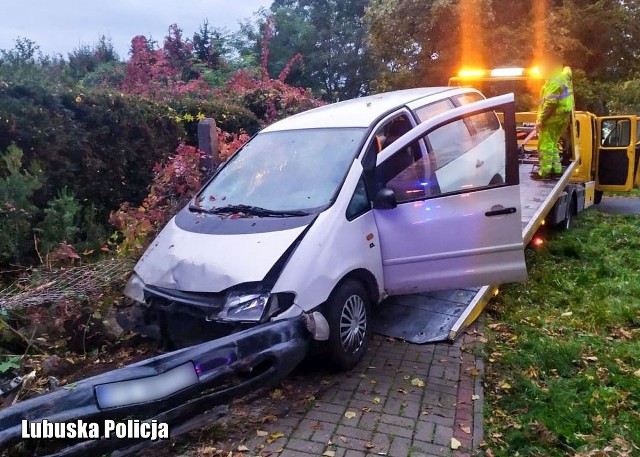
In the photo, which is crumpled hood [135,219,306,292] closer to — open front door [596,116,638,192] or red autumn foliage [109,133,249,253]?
red autumn foliage [109,133,249,253]

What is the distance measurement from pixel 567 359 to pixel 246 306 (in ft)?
8.92

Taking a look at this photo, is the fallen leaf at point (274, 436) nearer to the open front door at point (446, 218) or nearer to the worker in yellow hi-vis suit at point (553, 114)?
the open front door at point (446, 218)

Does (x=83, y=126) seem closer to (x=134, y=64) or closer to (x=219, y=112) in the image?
(x=219, y=112)

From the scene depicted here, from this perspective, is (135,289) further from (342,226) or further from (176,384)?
(342,226)

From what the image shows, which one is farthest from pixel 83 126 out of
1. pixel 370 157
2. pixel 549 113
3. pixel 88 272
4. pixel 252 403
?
pixel 549 113

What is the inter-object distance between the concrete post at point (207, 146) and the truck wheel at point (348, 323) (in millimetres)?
3468

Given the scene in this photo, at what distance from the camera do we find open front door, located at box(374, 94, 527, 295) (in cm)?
459

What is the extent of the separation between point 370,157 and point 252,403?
2.21 meters

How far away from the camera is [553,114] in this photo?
25.7ft

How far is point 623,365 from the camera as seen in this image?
439 cm

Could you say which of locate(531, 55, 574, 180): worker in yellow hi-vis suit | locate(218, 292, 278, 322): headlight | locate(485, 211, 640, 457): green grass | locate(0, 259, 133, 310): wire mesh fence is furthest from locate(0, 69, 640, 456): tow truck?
locate(531, 55, 574, 180): worker in yellow hi-vis suit

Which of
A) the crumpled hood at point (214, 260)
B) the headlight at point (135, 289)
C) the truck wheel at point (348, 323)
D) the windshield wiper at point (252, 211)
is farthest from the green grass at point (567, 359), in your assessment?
the headlight at point (135, 289)

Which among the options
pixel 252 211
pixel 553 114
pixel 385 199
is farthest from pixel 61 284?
pixel 553 114

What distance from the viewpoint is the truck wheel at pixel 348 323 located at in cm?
408
